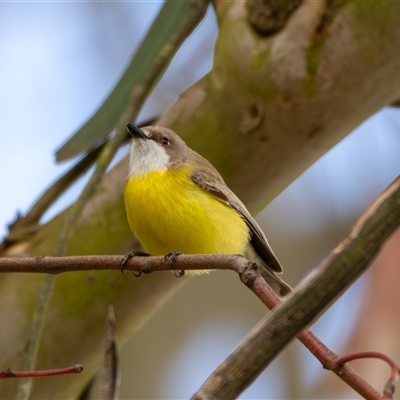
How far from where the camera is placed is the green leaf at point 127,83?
2748 mm

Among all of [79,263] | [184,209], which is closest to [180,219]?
[184,209]

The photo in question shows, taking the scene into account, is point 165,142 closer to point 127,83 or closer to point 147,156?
point 147,156

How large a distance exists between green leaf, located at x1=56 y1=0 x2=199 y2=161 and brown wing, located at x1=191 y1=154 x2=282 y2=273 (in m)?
0.47

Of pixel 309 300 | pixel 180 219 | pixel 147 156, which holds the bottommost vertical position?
pixel 180 219

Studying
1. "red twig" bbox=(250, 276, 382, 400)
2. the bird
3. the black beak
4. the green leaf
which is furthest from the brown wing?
"red twig" bbox=(250, 276, 382, 400)

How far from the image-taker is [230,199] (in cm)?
248

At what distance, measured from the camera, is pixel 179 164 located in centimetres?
270

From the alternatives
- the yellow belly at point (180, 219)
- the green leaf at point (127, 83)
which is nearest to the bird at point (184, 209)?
the yellow belly at point (180, 219)

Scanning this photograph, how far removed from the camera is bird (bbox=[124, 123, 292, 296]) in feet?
7.93

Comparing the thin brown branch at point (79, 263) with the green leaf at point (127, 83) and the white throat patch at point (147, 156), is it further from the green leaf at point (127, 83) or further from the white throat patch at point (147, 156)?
the green leaf at point (127, 83)

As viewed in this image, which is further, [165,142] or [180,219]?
[165,142]

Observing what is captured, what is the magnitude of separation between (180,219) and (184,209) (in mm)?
56

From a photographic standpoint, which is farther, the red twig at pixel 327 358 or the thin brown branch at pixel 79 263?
the thin brown branch at pixel 79 263

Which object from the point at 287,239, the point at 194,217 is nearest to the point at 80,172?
the point at 194,217
